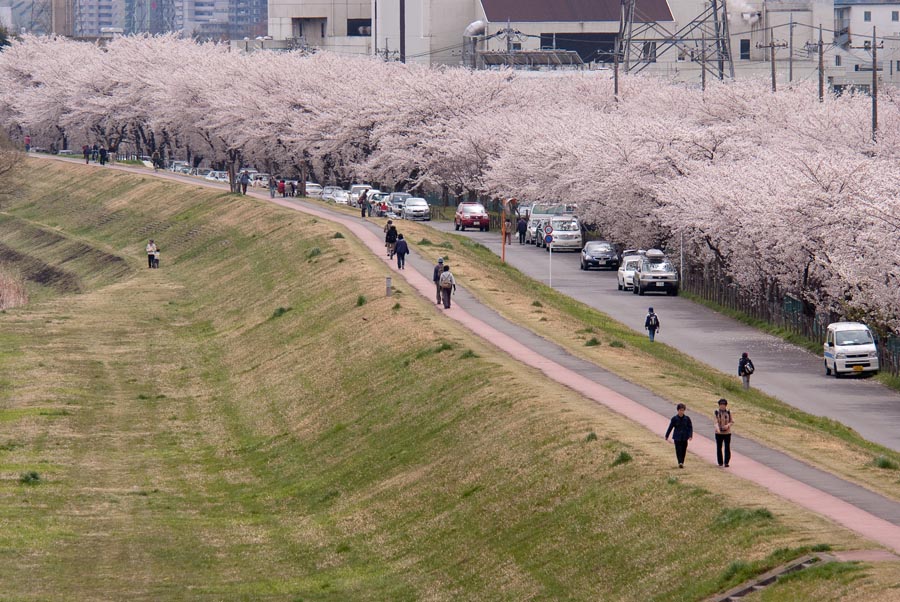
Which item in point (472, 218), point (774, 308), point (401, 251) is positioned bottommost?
point (774, 308)

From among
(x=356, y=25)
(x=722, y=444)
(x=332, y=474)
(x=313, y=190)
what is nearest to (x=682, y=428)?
(x=722, y=444)

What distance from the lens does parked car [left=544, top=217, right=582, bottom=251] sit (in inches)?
3509

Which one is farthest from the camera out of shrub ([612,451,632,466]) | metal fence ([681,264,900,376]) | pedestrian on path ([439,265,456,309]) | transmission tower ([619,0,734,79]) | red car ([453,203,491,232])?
transmission tower ([619,0,734,79])

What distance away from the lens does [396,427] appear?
39.3m

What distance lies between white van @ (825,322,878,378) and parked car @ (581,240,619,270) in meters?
29.2

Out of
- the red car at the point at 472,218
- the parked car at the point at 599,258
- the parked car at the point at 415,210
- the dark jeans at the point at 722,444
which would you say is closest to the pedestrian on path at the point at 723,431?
the dark jeans at the point at 722,444

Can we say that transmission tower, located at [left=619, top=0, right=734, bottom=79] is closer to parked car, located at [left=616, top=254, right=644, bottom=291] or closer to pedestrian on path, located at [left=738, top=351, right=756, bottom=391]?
parked car, located at [left=616, top=254, right=644, bottom=291]

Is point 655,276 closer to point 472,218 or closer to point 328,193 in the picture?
point 472,218

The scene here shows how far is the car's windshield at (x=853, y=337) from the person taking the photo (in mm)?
51750

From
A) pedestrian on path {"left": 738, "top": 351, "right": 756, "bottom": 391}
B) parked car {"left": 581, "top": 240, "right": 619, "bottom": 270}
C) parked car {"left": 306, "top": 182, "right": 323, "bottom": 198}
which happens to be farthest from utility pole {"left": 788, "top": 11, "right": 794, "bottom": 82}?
pedestrian on path {"left": 738, "top": 351, "right": 756, "bottom": 391}

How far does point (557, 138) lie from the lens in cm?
9244

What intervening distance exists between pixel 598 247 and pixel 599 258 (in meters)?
0.88

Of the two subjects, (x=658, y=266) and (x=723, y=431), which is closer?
(x=723, y=431)

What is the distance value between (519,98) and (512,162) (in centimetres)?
2464
